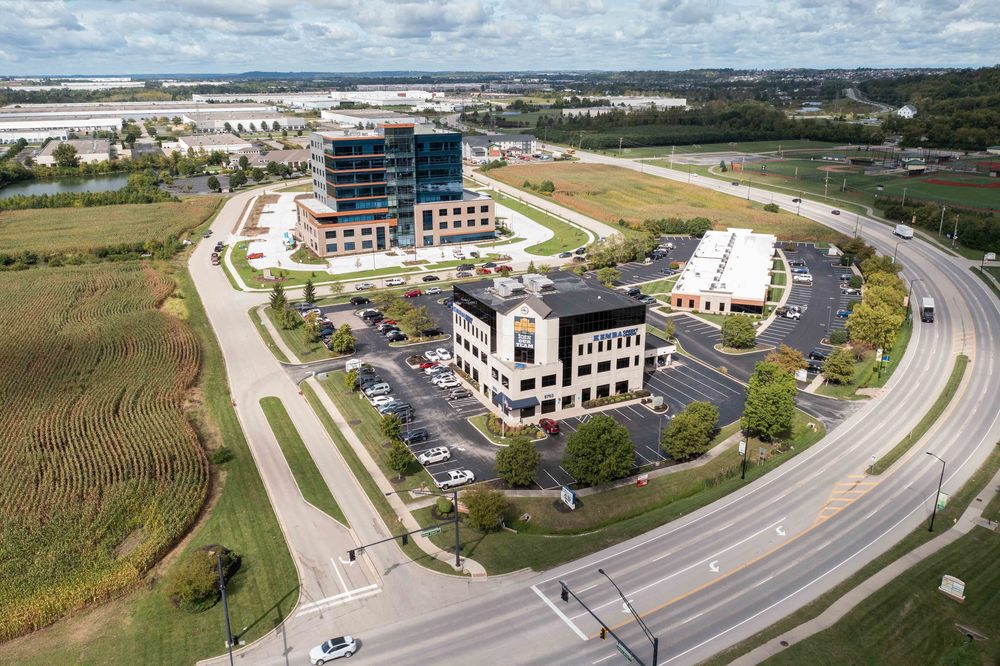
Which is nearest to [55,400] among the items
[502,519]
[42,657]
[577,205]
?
[42,657]

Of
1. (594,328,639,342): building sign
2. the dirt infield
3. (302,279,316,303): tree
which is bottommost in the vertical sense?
(302,279,316,303): tree

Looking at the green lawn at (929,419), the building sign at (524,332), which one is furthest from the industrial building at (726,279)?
the building sign at (524,332)

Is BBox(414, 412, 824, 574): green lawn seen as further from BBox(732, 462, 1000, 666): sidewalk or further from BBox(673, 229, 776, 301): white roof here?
BBox(673, 229, 776, 301): white roof

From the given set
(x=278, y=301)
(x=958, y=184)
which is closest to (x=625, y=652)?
(x=278, y=301)

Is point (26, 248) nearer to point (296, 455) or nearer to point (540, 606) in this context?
point (296, 455)

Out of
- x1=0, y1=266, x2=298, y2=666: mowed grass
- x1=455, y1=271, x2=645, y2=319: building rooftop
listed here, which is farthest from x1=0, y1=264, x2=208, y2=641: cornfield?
x1=455, y1=271, x2=645, y2=319: building rooftop

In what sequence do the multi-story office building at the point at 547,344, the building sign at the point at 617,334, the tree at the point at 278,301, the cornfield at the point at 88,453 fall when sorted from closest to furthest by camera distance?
1. the cornfield at the point at 88,453
2. the multi-story office building at the point at 547,344
3. the building sign at the point at 617,334
4. the tree at the point at 278,301

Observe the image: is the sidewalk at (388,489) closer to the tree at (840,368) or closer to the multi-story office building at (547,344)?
the multi-story office building at (547,344)
